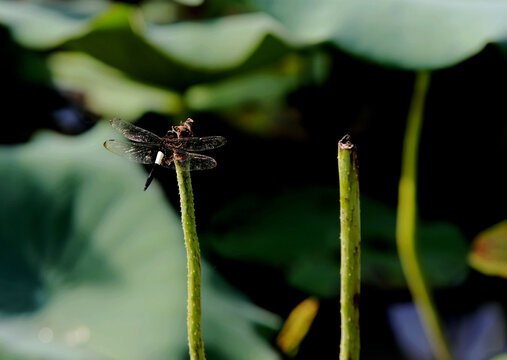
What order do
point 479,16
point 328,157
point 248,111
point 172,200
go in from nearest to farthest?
point 479,16
point 172,200
point 328,157
point 248,111

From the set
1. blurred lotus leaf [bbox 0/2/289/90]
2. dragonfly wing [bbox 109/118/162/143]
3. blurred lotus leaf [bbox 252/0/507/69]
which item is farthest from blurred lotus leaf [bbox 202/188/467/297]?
dragonfly wing [bbox 109/118/162/143]

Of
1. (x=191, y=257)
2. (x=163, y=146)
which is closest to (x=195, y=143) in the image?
(x=163, y=146)

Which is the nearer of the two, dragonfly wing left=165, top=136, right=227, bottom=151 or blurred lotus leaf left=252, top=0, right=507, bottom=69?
dragonfly wing left=165, top=136, right=227, bottom=151

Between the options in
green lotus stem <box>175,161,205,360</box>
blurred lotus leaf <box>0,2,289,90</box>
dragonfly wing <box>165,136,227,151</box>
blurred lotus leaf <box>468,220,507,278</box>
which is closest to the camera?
green lotus stem <box>175,161,205,360</box>

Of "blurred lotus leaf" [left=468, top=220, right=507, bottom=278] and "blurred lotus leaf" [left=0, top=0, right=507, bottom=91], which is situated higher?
"blurred lotus leaf" [left=0, top=0, right=507, bottom=91]

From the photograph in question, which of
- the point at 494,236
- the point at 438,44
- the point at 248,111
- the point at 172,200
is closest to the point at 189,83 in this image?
the point at 172,200

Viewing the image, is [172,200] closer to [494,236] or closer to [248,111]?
[248,111]

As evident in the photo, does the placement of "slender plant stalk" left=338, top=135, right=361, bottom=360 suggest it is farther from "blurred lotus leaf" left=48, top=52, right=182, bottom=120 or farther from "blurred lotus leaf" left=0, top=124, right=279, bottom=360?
"blurred lotus leaf" left=48, top=52, right=182, bottom=120
